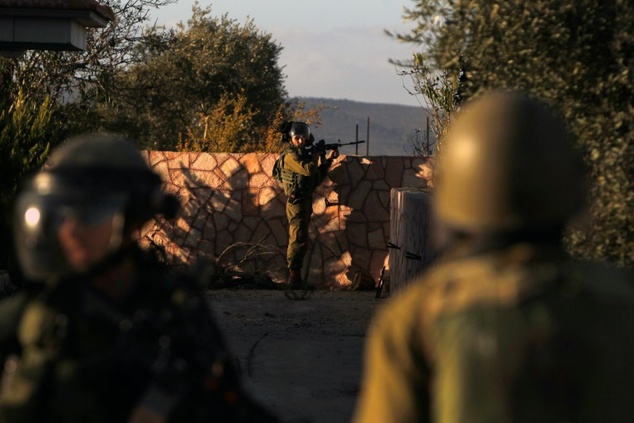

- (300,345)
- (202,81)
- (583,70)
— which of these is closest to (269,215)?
(300,345)

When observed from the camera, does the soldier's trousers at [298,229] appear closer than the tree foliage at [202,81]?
Yes

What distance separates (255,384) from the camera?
9.05 m

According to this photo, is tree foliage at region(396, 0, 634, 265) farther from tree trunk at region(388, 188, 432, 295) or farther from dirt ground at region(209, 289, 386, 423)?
tree trunk at region(388, 188, 432, 295)

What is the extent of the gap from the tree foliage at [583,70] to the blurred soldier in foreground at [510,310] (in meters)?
3.62

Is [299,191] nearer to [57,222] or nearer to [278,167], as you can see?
[278,167]

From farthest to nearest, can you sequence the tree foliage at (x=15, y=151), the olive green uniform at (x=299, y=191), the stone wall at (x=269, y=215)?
the stone wall at (x=269, y=215) < the olive green uniform at (x=299, y=191) < the tree foliage at (x=15, y=151)

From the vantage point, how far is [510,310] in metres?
1.99

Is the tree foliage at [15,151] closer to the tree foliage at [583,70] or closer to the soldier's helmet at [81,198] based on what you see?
the tree foliage at [583,70]

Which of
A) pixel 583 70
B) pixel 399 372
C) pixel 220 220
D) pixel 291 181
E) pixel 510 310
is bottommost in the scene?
pixel 220 220

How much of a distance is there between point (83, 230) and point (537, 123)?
1296mm

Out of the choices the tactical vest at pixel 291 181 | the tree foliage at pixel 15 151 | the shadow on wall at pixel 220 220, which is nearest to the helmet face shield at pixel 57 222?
the tree foliage at pixel 15 151

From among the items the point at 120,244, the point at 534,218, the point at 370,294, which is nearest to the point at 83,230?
the point at 120,244

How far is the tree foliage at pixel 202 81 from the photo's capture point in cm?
3153

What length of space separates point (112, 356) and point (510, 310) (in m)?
1.23
